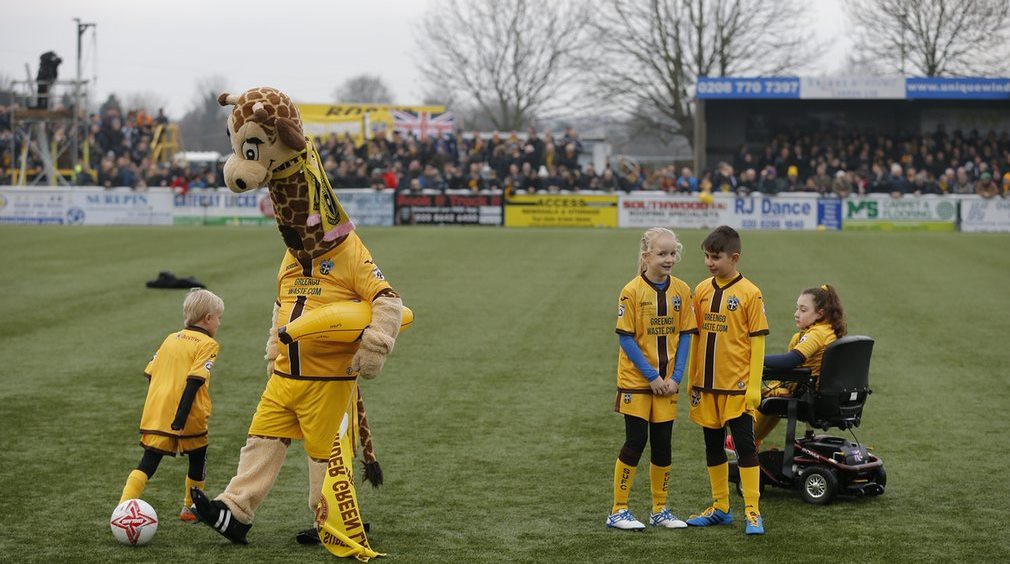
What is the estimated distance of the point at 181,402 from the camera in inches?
276

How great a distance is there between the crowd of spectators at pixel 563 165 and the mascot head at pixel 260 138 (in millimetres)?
28388

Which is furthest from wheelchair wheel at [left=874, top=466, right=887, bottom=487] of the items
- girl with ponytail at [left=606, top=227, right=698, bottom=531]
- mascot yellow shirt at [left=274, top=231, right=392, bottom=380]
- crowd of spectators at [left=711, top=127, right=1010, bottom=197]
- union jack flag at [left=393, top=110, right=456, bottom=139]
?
union jack flag at [left=393, top=110, right=456, bottom=139]

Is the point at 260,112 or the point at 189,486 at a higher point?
the point at 260,112

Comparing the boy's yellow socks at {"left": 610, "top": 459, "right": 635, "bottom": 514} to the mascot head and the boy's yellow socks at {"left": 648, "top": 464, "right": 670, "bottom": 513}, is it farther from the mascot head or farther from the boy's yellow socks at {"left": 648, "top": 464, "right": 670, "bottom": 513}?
the mascot head

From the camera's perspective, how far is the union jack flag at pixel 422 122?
1844 inches

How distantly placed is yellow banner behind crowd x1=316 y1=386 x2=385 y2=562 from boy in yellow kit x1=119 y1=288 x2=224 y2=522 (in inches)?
43.4

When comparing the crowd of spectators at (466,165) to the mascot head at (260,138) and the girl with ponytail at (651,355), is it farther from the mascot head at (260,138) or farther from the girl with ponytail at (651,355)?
the mascot head at (260,138)

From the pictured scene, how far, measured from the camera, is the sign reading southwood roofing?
34500mm

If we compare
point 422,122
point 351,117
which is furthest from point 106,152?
point 422,122

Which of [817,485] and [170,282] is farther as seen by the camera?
[170,282]

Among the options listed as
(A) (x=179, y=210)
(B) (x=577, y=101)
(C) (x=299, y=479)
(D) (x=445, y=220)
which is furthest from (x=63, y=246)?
(B) (x=577, y=101)

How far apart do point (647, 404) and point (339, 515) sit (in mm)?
1899

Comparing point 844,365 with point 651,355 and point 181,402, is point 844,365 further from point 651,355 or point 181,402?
point 181,402

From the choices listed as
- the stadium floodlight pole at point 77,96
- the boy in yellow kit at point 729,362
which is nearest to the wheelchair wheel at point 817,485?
the boy in yellow kit at point 729,362
